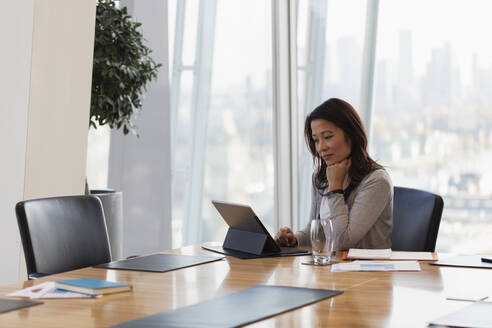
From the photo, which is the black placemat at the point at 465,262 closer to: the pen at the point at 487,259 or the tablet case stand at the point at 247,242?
the pen at the point at 487,259

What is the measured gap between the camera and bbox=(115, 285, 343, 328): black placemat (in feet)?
4.95

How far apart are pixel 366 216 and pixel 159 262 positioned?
0.97 metres

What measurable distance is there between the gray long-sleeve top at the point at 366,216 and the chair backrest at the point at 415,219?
85mm

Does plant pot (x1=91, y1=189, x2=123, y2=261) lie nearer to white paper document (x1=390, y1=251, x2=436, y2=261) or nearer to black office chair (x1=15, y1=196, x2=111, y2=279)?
black office chair (x1=15, y1=196, x2=111, y2=279)

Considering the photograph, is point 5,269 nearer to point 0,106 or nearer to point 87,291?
point 0,106

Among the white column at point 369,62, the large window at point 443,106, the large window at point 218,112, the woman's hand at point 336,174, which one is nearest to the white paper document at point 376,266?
the woman's hand at point 336,174

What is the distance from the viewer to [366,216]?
289 centimetres

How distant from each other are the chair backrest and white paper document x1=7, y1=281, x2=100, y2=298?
1.65m

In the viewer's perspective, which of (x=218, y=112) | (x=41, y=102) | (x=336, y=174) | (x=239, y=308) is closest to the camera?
(x=239, y=308)

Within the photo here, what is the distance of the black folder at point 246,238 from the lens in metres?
2.64

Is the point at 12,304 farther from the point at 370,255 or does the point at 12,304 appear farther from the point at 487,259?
the point at 487,259

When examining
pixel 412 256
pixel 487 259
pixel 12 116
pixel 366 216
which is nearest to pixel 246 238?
pixel 366 216

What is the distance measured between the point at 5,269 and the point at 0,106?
2.99 ft

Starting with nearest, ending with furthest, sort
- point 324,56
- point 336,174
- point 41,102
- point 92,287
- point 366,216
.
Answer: point 92,287
point 366,216
point 336,174
point 41,102
point 324,56
